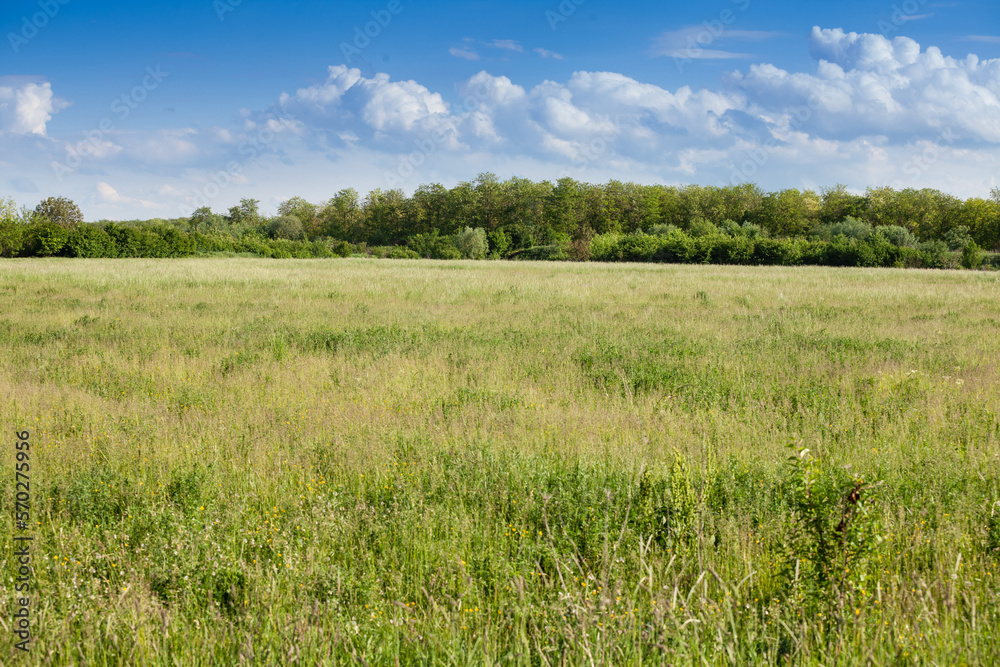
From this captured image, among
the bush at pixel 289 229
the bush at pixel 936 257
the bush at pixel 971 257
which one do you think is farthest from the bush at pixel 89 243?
the bush at pixel 971 257

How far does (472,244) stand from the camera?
85.9 meters

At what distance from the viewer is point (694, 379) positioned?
29.0ft

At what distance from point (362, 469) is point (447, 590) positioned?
85.2 inches

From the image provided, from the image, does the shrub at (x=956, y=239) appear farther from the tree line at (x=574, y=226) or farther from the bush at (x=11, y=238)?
the bush at (x=11, y=238)

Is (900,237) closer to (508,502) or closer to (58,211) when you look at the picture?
(508,502)

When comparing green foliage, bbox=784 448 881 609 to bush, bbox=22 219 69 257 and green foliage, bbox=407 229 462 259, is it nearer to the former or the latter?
bush, bbox=22 219 69 257

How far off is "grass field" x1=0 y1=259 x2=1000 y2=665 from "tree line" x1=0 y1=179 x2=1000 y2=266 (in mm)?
54505

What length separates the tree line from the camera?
56750mm

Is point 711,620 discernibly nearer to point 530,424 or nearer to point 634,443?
point 634,443

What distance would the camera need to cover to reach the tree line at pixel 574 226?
56.8 m

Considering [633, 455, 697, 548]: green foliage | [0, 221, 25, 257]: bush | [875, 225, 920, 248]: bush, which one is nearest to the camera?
[633, 455, 697, 548]: green foliage

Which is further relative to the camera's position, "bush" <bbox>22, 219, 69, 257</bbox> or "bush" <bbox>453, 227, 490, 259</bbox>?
"bush" <bbox>453, 227, 490, 259</bbox>

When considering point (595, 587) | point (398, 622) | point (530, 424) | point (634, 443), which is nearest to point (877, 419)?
point (634, 443)

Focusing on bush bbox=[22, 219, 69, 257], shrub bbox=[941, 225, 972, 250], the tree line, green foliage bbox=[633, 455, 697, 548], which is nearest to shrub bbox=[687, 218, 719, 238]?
the tree line
